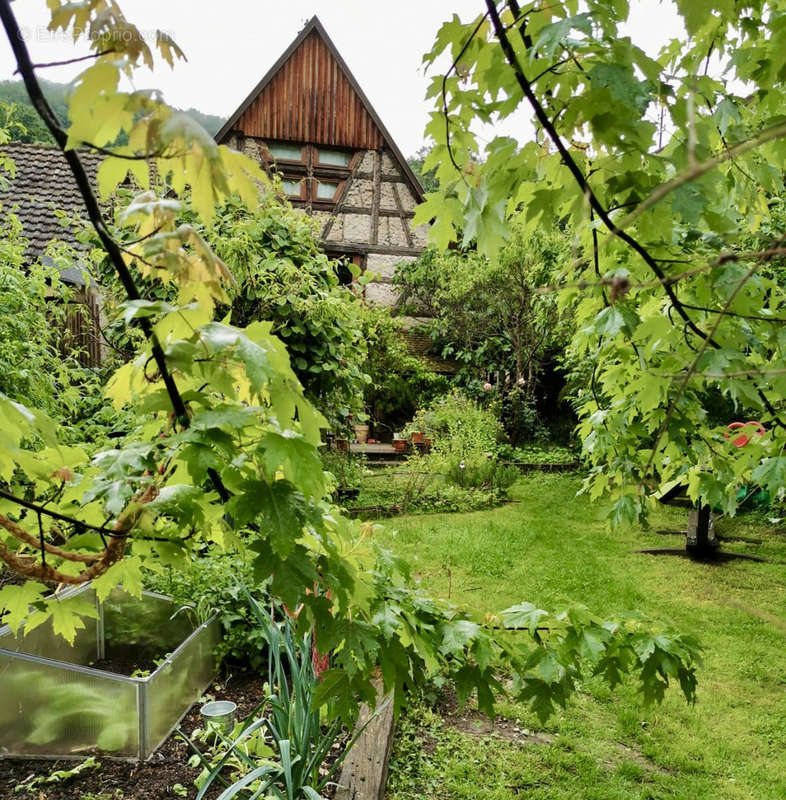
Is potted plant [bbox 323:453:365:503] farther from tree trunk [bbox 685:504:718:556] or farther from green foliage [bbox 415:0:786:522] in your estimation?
green foliage [bbox 415:0:786:522]

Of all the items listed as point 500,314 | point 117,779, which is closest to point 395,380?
point 500,314

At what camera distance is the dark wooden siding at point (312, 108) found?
11195 millimetres

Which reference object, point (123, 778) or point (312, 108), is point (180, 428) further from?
point (312, 108)

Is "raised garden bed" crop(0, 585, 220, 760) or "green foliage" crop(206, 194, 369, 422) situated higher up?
"green foliage" crop(206, 194, 369, 422)

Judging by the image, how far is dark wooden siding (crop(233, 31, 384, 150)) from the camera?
11.2m

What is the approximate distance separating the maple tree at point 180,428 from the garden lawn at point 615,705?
622 mm

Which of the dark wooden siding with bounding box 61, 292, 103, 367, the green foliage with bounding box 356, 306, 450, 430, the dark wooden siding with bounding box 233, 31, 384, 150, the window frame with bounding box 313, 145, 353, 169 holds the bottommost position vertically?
the green foliage with bounding box 356, 306, 450, 430

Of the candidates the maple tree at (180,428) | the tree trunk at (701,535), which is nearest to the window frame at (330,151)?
the tree trunk at (701,535)

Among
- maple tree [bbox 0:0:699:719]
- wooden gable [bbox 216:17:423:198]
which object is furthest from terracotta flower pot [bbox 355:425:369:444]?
maple tree [bbox 0:0:699:719]

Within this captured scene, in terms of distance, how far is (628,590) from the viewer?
473cm

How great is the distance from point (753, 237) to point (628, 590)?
3316 millimetres

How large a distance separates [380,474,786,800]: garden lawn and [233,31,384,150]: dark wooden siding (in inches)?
318

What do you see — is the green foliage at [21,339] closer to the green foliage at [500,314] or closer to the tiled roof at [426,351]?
the green foliage at [500,314]

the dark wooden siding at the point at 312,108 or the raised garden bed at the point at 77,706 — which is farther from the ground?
the dark wooden siding at the point at 312,108
